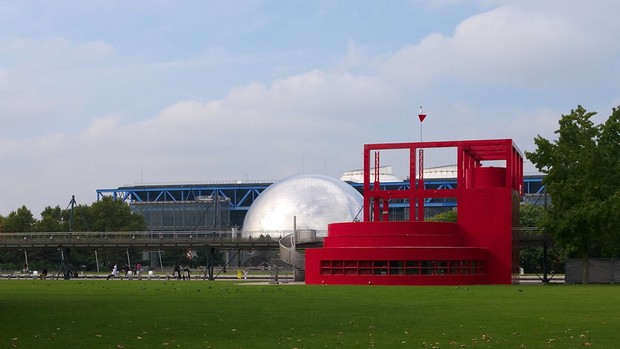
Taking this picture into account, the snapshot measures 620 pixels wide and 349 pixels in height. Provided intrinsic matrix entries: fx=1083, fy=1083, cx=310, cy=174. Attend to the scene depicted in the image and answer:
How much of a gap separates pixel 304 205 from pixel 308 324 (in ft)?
345

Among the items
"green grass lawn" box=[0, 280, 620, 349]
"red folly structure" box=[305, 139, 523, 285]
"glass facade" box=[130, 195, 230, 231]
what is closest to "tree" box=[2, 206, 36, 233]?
"glass facade" box=[130, 195, 230, 231]

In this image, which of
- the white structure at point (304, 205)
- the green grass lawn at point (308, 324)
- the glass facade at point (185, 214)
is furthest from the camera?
the glass facade at point (185, 214)

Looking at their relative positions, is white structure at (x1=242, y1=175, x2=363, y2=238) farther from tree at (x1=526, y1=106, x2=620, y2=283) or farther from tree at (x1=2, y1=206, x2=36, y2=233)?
tree at (x1=526, y1=106, x2=620, y2=283)

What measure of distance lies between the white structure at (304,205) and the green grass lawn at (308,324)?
91.0m

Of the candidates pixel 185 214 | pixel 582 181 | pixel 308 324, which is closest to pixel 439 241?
pixel 582 181

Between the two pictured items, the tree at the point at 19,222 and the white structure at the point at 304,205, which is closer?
the white structure at the point at 304,205

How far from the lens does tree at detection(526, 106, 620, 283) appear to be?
239 ft

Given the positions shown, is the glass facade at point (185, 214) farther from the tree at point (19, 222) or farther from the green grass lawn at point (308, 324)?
the green grass lawn at point (308, 324)

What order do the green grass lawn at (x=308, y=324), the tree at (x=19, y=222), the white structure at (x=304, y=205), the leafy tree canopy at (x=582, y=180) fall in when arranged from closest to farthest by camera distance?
the green grass lawn at (x=308, y=324)
the leafy tree canopy at (x=582, y=180)
the white structure at (x=304, y=205)
the tree at (x=19, y=222)

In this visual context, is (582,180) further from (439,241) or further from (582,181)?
(439,241)

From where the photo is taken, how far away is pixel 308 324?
93.8 feet

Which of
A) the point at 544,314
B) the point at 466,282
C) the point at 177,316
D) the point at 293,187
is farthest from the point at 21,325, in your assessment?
the point at 293,187

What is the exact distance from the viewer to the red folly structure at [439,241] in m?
73.4

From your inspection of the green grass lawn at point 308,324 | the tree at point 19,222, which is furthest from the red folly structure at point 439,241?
the tree at point 19,222
